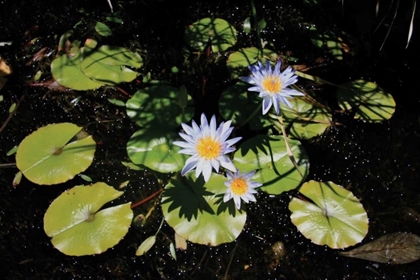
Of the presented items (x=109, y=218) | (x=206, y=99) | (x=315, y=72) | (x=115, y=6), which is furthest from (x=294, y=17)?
(x=109, y=218)

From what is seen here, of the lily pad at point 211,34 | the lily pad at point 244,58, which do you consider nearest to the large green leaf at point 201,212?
the lily pad at point 244,58

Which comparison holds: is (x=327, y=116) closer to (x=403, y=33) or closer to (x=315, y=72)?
(x=315, y=72)

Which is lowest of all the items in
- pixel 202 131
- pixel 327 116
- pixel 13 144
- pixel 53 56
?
pixel 13 144

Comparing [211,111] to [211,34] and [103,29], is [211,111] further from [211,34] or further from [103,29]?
[103,29]

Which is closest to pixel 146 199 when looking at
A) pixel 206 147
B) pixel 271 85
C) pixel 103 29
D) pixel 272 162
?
pixel 206 147

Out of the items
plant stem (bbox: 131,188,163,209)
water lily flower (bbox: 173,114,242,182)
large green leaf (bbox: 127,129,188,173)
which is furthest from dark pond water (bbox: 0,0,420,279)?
water lily flower (bbox: 173,114,242,182)

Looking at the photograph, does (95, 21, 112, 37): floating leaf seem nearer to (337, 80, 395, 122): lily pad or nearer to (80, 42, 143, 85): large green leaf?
(80, 42, 143, 85): large green leaf
